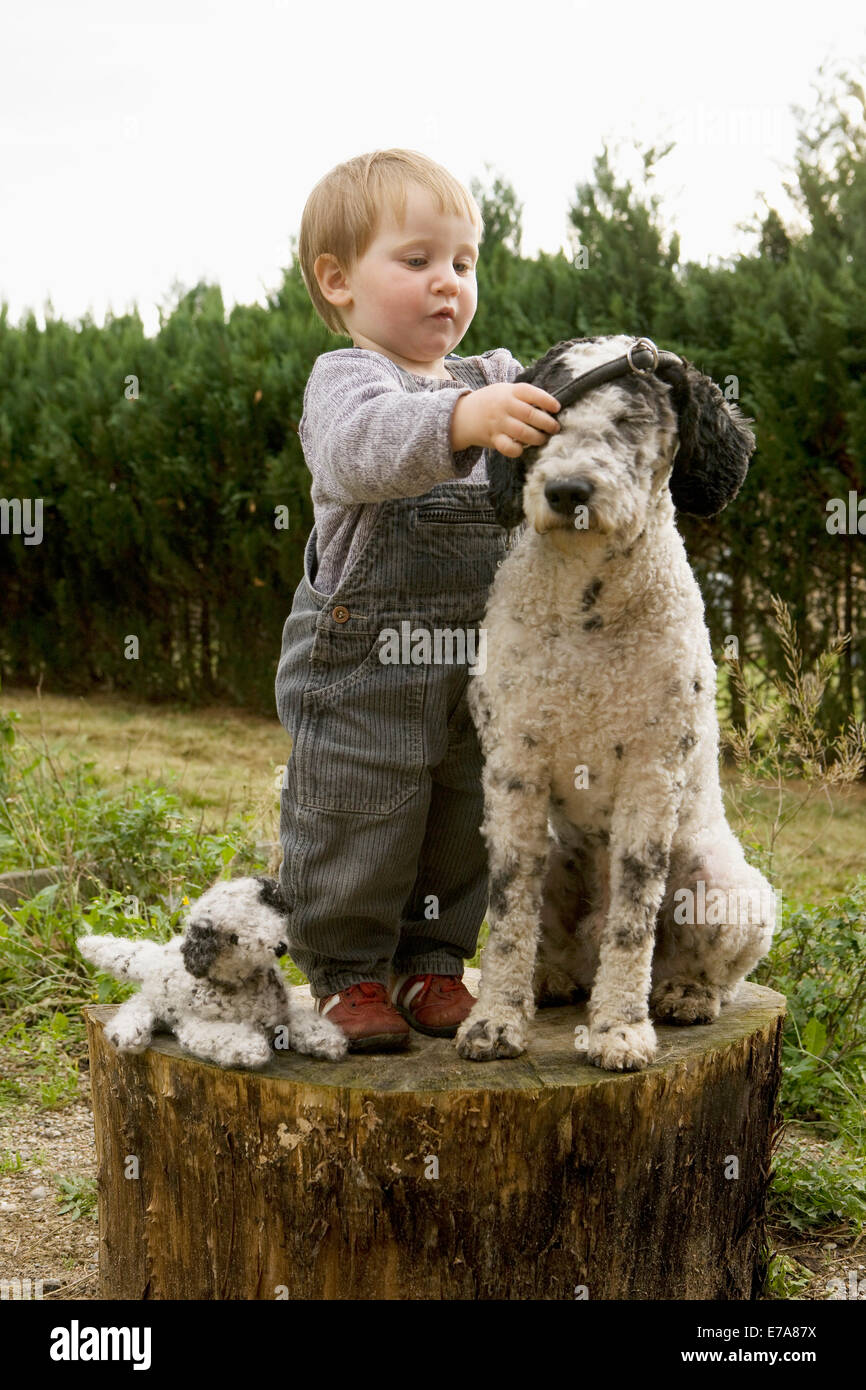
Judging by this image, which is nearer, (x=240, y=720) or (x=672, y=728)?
(x=672, y=728)

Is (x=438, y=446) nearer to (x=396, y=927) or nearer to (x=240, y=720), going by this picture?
(x=396, y=927)

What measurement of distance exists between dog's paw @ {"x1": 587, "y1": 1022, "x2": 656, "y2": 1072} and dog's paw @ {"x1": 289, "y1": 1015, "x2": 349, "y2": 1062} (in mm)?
524

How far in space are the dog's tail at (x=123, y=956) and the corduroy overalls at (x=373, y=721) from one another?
34cm

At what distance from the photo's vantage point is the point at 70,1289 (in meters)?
3.48

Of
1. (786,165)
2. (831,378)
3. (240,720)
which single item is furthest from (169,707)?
(786,165)

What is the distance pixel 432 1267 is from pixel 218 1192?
47 centimetres

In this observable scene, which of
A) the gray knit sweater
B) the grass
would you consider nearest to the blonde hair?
the gray knit sweater

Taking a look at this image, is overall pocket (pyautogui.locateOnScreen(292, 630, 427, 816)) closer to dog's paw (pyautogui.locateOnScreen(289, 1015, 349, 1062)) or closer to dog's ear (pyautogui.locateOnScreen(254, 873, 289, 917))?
dog's ear (pyautogui.locateOnScreen(254, 873, 289, 917))

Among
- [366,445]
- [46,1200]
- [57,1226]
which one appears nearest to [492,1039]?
[366,445]

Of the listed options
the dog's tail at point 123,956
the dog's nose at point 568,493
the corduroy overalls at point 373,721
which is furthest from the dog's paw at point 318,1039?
the dog's nose at point 568,493

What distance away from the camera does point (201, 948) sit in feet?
8.77

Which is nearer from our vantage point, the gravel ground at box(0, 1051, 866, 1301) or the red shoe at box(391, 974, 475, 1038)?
the red shoe at box(391, 974, 475, 1038)

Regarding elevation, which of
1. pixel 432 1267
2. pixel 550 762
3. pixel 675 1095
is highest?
pixel 550 762

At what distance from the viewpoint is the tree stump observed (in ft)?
8.34
